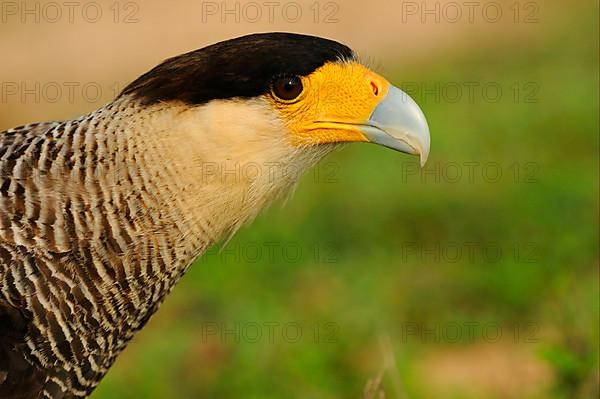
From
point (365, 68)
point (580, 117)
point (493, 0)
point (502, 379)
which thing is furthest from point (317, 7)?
point (365, 68)

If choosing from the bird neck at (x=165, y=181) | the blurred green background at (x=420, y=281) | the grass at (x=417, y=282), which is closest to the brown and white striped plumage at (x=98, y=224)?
the bird neck at (x=165, y=181)

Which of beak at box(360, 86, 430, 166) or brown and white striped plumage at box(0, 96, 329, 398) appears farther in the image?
beak at box(360, 86, 430, 166)

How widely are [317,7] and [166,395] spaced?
914 cm

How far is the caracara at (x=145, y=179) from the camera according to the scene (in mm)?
3145

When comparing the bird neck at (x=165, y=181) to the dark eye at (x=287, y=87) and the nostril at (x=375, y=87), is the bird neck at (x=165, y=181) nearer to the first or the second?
the dark eye at (x=287, y=87)

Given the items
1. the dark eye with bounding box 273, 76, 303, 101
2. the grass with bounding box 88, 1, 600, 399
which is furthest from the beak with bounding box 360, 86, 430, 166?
the grass with bounding box 88, 1, 600, 399

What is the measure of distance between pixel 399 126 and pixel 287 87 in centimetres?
37

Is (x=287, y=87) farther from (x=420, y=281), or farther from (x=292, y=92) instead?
(x=420, y=281)

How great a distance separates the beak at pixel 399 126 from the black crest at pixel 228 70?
27 centimetres

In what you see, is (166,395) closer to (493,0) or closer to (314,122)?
(314,122)

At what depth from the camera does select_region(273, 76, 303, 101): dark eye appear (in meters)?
3.40

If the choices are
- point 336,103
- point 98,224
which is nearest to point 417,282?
point 336,103

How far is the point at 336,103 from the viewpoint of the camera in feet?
11.5

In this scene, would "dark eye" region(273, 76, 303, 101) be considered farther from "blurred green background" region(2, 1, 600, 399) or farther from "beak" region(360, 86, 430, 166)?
"blurred green background" region(2, 1, 600, 399)
